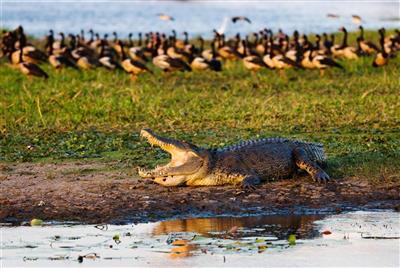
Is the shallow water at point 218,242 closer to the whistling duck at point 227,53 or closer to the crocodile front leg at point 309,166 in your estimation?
the crocodile front leg at point 309,166

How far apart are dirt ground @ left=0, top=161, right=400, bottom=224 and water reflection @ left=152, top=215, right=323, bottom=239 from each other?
0.24 meters

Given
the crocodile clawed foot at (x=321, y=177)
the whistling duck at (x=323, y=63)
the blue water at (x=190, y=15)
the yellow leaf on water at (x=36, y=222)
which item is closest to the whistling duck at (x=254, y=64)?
the whistling duck at (x=323, y=63)

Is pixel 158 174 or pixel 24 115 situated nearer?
pixel 158 174

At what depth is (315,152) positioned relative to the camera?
10.4 m

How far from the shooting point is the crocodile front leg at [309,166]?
32.9 feet

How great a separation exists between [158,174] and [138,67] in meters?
12.0

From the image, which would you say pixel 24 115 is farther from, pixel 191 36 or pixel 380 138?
pixel 191 36

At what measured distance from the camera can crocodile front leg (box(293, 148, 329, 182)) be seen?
10.0 m

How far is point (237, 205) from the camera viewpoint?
364 inches

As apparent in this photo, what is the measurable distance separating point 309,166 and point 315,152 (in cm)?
36

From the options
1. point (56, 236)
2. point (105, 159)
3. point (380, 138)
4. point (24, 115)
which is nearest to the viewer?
point (56, 236)

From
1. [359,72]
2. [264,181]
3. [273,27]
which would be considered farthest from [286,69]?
[273,27]

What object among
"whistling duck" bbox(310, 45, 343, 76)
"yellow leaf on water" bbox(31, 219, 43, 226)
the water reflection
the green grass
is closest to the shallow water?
the water reflection

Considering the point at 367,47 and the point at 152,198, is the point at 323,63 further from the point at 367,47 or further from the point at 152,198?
Result: the point at 152,198
